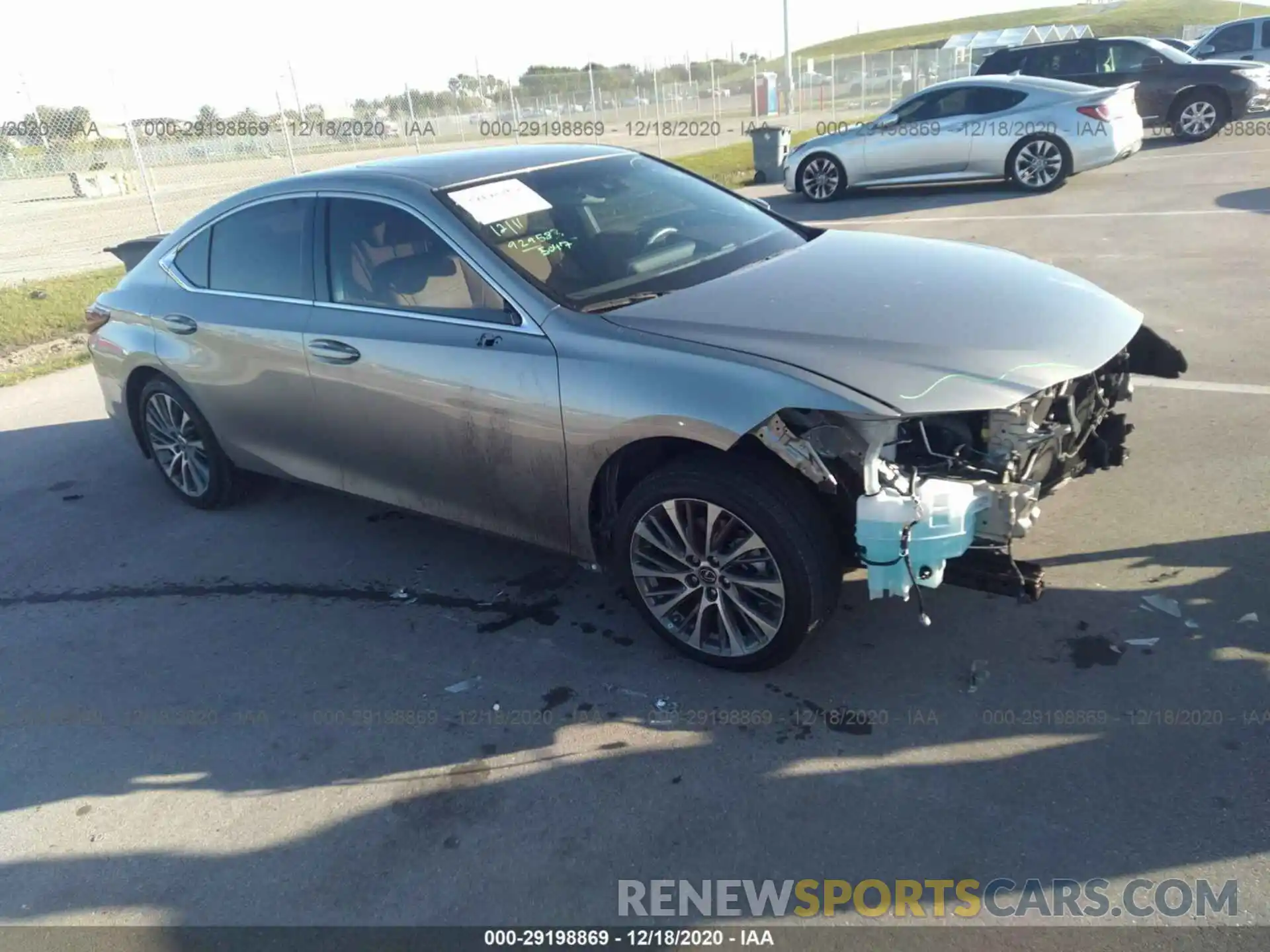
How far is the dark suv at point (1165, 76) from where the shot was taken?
54.4 feet

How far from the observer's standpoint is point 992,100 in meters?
13.2

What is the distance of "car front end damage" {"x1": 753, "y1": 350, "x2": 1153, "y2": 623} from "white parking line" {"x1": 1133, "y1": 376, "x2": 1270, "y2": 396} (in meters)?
2.74

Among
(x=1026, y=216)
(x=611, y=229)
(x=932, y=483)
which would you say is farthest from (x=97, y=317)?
(x=1026, y=216)

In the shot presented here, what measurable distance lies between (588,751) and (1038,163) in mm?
12294

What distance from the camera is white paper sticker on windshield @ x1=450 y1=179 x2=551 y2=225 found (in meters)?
4.06

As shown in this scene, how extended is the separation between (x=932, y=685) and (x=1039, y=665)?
40cm

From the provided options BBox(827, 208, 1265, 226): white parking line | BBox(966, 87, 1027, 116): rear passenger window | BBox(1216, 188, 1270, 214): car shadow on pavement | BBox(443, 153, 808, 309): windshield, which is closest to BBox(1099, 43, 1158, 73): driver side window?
BBox(966, 87, 1027, 116): rear passenger window

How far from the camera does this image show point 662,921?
2639 millimetres

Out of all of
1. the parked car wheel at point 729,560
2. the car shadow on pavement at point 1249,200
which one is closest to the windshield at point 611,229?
the parked car wheel at point 729,560

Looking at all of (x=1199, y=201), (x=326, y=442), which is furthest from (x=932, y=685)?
(x=1199, y=201)

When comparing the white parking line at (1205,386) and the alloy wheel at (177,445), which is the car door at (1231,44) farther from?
the alloy wheel at (177,445)

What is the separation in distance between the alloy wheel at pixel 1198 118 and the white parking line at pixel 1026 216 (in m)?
7.52

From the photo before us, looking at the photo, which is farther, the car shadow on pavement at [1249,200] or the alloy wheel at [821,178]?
the alloy wheel at [821,178]

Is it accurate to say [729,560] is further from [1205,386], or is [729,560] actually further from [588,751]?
[1205,386]
